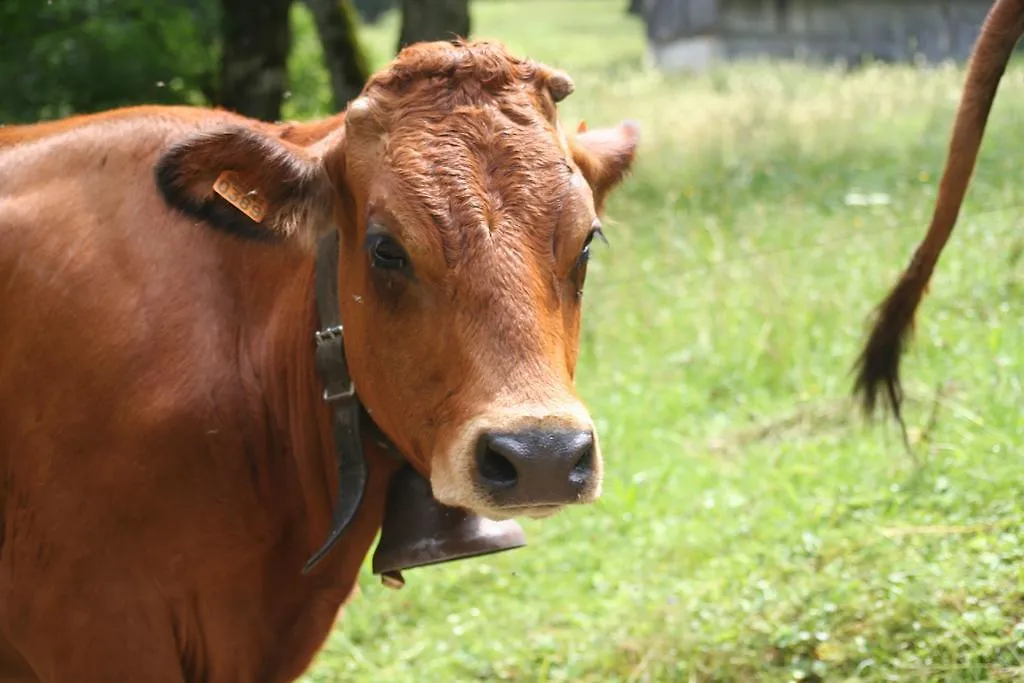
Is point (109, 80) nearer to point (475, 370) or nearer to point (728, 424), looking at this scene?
point (728, 424)

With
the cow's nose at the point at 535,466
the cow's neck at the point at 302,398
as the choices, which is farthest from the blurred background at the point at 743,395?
the cow's nose at the point at 535,466

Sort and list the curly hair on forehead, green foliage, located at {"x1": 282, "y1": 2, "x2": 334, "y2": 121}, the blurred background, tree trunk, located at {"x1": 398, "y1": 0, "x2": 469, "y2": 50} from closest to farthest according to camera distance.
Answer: the curly hair on forehead, the blurred background, tree trunk, located at {"x1": 398, "y1": 0, "x2": 469, "y2": 50}, green foliage, located at {"x1": 282, "y1": 2, "x2": 334, "y2": 121}

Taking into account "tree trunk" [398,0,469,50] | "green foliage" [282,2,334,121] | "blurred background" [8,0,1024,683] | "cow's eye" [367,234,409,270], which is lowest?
"green foliage" [282,2,334,121]

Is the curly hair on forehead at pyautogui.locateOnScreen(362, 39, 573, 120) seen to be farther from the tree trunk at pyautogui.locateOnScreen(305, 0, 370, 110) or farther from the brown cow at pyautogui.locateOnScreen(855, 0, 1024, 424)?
the tree trunk at pyautogui.locateOnScreen(305, 0, 370, 110)

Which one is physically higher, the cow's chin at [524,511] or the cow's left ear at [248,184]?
the cow's left ear at [248,184]

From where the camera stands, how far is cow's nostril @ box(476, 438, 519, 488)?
2.95 metres

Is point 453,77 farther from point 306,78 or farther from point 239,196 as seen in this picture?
point 306,78

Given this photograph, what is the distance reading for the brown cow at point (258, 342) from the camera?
3.16 metres

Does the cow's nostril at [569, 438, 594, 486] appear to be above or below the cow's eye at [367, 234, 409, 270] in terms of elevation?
below

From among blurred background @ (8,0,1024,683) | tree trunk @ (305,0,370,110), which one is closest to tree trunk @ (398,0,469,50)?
blurred background @ (8,0,1024,683)

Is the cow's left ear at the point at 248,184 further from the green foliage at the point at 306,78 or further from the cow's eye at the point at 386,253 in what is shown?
the green foliage at the point at 306,78

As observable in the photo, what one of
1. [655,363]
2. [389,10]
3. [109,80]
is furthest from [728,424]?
[389,10]

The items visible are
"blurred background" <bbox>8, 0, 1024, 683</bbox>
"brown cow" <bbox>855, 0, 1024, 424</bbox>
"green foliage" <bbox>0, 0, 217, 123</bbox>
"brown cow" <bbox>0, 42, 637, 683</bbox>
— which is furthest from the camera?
"green foliage" <bbox>0, 0, 217, 123</bbox>

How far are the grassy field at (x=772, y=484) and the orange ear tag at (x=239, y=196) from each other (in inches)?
90.3
